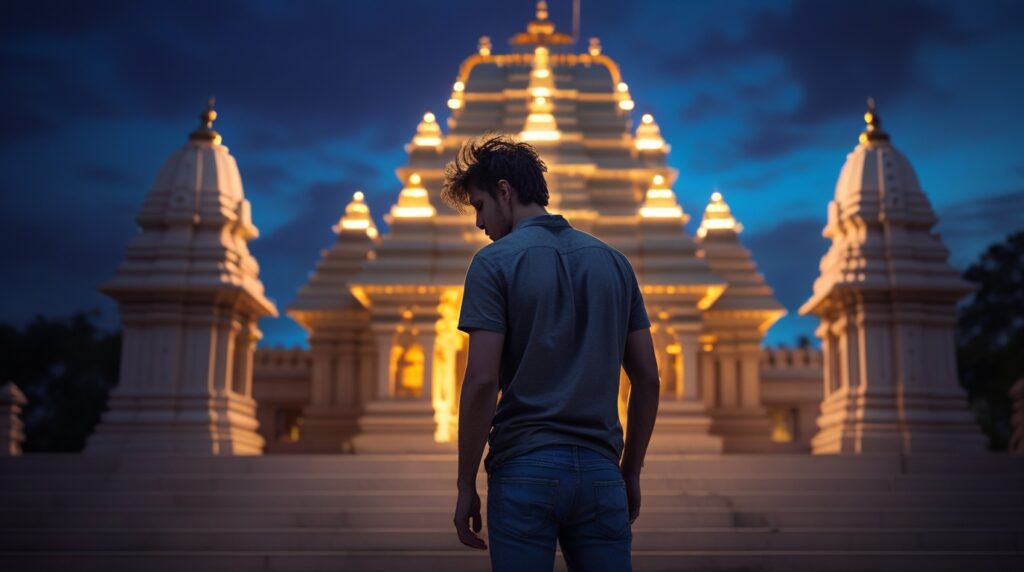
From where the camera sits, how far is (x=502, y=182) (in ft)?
12.5

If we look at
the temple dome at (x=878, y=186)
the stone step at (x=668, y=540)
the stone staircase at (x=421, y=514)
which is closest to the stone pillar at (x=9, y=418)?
the stone staircase at (x=421, y=514)

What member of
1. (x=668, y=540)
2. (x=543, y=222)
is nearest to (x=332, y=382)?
(x=668, y=540)

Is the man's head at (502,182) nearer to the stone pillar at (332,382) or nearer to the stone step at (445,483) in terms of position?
the stone step at (445,483)

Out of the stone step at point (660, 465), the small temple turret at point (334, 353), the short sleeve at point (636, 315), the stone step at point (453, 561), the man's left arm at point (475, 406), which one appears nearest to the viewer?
the man's left arm at point (475, 406)

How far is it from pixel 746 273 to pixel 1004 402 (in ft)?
52.2

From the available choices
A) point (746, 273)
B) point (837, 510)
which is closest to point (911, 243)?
point (746, 273)

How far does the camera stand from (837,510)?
11320 mm

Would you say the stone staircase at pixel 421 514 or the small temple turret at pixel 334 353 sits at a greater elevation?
the small temple turret at pixel 334 353

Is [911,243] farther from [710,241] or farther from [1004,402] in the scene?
[1004,402]

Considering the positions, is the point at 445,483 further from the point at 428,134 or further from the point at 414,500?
the point at 428,134

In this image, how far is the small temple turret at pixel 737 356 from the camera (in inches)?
841

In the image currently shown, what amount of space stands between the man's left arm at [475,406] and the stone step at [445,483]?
30.3 feet

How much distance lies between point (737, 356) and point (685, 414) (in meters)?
3.62

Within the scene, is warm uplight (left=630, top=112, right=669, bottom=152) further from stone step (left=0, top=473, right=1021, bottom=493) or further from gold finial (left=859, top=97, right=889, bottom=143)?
stone step (left=0, top=473, right=1021, bottom=493)
